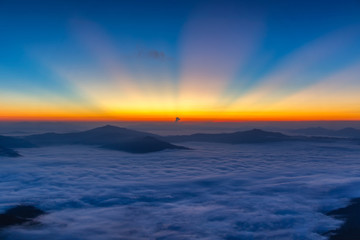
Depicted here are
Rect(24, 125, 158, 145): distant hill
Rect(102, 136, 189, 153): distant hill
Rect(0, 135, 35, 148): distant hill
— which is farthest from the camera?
Rect(24, 125, 158, 145): distant hill

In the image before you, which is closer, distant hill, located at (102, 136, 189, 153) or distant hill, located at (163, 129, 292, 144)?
distant hill, located at (102, 136, 189, 153)

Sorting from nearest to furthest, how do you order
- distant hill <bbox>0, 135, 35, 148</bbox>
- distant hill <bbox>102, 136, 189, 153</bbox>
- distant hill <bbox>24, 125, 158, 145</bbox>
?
distant hill <bbox>102, 136, 189, 153</bbox> → distant hill <bbox>0, 135, 35, 148</bbox> → distant hill <bbox>24, 125, 158, 145</bbox>

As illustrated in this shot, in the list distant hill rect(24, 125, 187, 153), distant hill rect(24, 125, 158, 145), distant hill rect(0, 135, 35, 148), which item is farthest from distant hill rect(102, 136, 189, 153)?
distant hill rect(0, 135, 35, 148)

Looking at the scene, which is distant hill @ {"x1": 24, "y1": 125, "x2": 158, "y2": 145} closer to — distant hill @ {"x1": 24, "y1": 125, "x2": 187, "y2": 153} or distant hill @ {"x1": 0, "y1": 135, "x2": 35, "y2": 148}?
distant hill @ {"x1": 24, "y1": 125, "x2": 187, "y2": 153}

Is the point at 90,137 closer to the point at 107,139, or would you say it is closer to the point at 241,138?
the point at 107,139

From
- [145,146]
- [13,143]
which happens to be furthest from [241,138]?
[13,143]

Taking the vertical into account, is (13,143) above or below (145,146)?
above

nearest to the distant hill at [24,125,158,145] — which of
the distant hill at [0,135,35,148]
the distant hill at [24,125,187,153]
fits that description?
the distant hill at [24,125,187,153]

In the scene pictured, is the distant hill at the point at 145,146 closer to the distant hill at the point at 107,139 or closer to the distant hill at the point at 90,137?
the distant hill at the point at 107,139

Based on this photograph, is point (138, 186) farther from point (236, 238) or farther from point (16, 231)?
point (236, 238)
